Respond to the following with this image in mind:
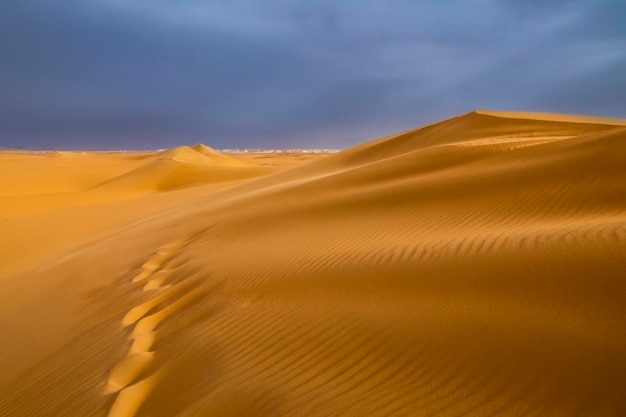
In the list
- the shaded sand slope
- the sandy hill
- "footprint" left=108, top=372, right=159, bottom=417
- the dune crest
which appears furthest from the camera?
the dune crest

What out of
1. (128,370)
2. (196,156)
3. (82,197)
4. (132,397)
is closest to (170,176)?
(82,197)

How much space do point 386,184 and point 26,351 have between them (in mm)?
6139

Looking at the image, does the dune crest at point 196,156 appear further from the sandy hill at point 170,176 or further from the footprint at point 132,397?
the footprint at point 132,397

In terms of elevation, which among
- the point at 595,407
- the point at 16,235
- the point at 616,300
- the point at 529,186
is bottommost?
the point at 595,407

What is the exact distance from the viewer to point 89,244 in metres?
9.65

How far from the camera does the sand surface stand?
88.7 inches

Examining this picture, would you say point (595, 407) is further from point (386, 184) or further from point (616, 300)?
point (386, 184)

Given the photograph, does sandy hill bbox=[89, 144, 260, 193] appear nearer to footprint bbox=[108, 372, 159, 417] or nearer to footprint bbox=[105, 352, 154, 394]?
footprint bbox=[105, 352, 154, 394]

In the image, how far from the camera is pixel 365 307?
10.7 ft

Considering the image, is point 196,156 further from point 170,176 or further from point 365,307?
point 365,307

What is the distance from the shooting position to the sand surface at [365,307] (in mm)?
2254

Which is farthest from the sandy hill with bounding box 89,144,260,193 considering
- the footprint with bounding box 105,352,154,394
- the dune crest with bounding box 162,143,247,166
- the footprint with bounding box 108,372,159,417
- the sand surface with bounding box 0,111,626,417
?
the footprint with bounding box 108,372,159,417

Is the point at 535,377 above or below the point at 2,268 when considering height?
below

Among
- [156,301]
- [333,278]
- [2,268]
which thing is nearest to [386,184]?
[333,278]
